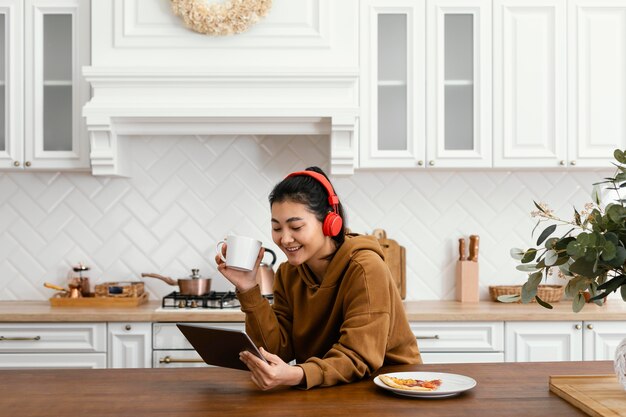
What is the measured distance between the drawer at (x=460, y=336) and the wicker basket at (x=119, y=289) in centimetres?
137

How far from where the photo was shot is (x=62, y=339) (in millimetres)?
3357

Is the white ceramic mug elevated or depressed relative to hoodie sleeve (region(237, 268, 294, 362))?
elevated

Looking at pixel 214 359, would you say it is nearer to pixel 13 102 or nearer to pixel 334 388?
pixel 334 388

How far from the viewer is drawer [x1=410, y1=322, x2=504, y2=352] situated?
3.40 meters

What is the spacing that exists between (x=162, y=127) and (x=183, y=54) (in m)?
0.37

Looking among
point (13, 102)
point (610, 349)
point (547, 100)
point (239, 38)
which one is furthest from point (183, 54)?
point (610, 349)

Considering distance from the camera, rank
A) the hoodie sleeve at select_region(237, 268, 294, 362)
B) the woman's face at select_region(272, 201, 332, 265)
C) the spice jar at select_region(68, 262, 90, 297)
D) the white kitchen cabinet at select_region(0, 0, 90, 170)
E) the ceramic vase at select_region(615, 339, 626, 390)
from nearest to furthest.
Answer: the ceramic vase at select_region(615, 339, 626, 390), the woman's face at select_region(272, 201, 332, 265), the hoodie sleeve at select_region(237, 268, 294, 362), the white kitchen cabinet at select_region(0, 0, 90, 170), the spice jar at select_region(68, 262, 90, 297)

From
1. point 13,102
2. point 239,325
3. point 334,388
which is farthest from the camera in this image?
point 13,102

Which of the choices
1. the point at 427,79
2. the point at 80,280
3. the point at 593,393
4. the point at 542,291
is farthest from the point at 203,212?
the point at 593,393

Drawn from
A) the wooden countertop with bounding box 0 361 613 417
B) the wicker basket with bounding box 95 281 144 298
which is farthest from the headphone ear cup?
the wicker basket with bounding box 95 281 144 298

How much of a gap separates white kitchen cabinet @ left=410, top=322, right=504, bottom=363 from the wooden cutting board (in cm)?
159

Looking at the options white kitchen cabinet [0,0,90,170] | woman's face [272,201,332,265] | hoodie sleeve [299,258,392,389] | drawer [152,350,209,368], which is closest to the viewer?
hoodie sleeve [299,258,392,389]

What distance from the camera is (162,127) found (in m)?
3.64

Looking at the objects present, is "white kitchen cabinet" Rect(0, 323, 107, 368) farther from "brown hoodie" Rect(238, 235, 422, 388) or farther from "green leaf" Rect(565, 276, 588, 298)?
"green leaf" Rect(565, 276, 588, 298)
